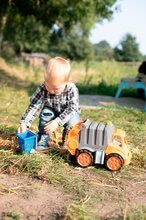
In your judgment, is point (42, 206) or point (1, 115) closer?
point (42, 206)

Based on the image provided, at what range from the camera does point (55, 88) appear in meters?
4.04

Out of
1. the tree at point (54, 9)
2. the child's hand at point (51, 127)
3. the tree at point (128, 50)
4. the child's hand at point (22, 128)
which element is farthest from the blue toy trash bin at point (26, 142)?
→ the tree at point (128, 50)

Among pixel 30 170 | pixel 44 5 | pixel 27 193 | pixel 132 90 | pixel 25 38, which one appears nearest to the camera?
pixel 27 193

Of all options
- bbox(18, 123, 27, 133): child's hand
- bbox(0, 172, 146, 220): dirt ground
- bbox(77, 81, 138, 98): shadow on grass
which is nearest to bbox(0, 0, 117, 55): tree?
bbox(77, 81, 138, 98): shadow on grass

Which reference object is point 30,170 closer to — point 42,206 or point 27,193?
point 27,193

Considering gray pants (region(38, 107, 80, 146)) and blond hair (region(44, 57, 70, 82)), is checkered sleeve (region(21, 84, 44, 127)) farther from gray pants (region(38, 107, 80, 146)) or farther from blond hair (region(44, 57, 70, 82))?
blond hair (region(44, 57, 70, 82))

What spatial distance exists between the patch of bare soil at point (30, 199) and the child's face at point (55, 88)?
0.95 meters

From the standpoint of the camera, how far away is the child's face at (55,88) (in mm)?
3996

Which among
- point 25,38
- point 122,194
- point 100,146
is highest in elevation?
point 25,38

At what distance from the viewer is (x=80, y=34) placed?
5403 cm

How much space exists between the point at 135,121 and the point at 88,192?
339 cm

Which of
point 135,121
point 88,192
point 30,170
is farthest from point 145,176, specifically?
point 135,121

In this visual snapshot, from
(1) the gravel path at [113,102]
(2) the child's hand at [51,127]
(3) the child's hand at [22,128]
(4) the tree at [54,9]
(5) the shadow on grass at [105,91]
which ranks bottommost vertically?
(1) the gravel path at [113,102]

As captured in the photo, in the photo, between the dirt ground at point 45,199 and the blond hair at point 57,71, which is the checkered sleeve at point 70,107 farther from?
the dirt ground at point 45,199
